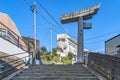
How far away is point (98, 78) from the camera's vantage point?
32.2 ft

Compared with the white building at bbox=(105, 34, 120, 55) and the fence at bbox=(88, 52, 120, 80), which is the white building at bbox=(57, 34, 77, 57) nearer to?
the white building at bbox=(105, 34, 120, 55)

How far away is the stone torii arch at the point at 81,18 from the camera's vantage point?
18111 millimetres

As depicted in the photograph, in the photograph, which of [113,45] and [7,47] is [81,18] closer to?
[113,45]

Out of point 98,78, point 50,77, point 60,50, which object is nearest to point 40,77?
point 50,77

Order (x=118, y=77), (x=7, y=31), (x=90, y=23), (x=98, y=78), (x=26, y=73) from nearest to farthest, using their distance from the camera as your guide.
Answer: (x=118, y=77), (x=98, y=78), (x=26, y=73), (x=90, y=23), (x=7, y=31)

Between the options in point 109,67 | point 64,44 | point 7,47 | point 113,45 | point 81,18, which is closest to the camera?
point 109,67

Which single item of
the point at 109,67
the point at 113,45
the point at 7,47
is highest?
the point at 113,45

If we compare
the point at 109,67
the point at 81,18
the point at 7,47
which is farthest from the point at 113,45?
the point at 109,67

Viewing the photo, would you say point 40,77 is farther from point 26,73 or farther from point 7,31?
point 7,31

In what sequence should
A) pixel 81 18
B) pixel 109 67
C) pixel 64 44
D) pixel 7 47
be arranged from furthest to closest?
1. pixel 64 44
2. pixel 81 18
3. pixel 7 47
4. pixel 109 67

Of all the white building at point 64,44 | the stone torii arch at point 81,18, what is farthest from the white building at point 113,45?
the white building at point 64,44

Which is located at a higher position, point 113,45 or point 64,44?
point 64,44

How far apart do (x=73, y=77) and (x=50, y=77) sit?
0.87 metres

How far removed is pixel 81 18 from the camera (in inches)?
732
